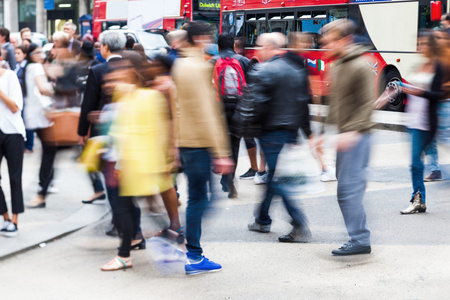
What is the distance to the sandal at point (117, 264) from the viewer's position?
222 inches

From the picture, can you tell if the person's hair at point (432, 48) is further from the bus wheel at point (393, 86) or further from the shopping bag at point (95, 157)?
the bus wheel at point (393, 86)

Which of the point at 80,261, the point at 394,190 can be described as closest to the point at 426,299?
the point at 80,261

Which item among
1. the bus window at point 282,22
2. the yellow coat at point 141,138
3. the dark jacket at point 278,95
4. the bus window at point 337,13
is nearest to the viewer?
the yellow coat at point 141,138

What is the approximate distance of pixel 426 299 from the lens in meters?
4.86

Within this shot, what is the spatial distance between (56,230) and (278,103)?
8.24 ft

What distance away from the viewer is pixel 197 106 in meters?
5.36

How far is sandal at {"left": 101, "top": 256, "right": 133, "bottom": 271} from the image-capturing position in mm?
5633

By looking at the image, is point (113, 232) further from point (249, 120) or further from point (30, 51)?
point (30, 51)

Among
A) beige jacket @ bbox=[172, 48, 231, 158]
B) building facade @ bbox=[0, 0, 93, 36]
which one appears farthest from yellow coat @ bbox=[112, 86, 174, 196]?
building facade @ bbox=[0, 0, 93, 36]

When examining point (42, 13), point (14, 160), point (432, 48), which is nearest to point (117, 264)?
point (14, 160)

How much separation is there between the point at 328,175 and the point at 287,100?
3593 millimetres

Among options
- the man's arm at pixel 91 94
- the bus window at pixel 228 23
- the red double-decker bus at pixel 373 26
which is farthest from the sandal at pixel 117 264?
the bus window at pixel 228 23

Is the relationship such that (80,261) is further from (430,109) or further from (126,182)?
(430,109)

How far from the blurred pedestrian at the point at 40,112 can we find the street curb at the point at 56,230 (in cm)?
54
